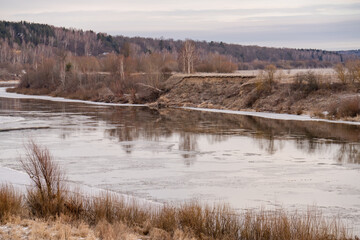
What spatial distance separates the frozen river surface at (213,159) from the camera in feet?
41.6

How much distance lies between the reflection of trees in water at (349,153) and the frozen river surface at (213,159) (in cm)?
5

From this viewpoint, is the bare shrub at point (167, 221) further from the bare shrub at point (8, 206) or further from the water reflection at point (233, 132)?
the water reflection at point (233, 132)

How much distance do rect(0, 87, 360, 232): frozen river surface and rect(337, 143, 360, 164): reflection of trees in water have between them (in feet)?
0.15

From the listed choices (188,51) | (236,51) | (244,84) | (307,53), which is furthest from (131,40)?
(244,84)

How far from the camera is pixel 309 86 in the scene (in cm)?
4078

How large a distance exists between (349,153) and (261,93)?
25292 mm

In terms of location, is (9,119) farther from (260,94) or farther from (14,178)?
(260,94)

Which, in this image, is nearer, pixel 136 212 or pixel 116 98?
pixel 136 212

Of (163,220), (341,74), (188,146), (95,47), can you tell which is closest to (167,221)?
(163,220)

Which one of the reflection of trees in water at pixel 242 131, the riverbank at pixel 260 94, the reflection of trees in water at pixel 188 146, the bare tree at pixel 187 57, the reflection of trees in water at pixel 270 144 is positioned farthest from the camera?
the bare tree at pixel 187 57

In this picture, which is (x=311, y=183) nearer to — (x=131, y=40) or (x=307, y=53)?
(x=307, y=53)

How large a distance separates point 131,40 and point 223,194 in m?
166

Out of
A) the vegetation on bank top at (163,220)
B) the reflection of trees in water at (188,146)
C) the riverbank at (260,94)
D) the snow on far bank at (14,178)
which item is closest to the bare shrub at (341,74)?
the riverbank at (260,94)

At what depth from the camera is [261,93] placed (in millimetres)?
43938
